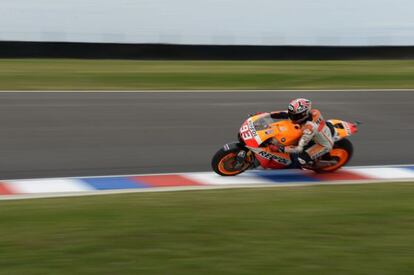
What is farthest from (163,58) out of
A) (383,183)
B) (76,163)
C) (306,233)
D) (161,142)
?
(306,233)

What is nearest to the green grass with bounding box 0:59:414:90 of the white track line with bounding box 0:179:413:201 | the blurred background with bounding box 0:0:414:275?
the blurred background with bounding box 0:0:414:275

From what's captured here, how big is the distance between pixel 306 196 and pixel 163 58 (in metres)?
16.4

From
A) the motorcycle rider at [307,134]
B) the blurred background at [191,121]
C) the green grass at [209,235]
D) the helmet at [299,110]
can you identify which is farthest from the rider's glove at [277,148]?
the green grass at [209,235]

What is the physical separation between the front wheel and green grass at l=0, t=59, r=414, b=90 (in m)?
8.89

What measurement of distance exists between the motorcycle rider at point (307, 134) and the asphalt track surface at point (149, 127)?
130 centimetres

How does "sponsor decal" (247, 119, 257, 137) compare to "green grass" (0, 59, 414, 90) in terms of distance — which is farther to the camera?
"green grass" (0, 59, 414, 90)

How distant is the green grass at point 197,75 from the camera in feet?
62.1

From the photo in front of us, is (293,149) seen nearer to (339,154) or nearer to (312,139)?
(312,139)

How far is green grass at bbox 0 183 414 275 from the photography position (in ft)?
17.5

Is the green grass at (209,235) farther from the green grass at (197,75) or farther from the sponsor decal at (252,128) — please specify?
the green grass at (197,75)

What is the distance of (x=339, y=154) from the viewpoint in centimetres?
1037

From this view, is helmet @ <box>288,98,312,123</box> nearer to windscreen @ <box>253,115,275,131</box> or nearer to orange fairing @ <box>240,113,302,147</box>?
orange fairing @ <box>240,113,302,147</box>

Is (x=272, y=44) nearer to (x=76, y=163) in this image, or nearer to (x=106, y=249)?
(x=76, y=163)

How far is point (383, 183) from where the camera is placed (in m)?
9.22
